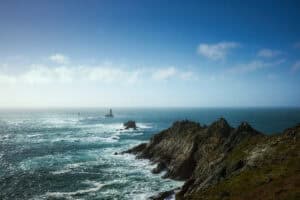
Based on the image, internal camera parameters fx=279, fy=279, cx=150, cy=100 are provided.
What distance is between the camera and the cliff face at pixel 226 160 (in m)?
34.9

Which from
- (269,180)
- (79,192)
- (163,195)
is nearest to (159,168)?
(163,195)

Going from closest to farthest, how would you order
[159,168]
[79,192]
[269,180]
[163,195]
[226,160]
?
[269,180]
[163,195]
[226,160]
[79,192]
[159,168]

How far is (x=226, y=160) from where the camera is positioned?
167 feet

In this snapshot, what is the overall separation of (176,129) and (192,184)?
1470 inches

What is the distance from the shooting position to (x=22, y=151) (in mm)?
95750

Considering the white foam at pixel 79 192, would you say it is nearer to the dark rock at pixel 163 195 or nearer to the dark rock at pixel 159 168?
the dark rock at pixel 163 195

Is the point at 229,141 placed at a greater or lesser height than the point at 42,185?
greater

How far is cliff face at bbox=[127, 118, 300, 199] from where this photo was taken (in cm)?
3488

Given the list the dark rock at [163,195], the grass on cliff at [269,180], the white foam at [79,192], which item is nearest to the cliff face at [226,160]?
the grass on cliff at [269,180]

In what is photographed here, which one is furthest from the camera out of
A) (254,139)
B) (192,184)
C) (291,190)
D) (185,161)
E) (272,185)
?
(185,161)

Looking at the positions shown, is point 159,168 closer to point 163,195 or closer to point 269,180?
point 163,195

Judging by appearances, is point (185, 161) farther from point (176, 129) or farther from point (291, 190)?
point (291, 190)

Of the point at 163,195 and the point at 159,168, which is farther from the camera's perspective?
the point at 159,168

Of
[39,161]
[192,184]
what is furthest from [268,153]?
[39,161]
